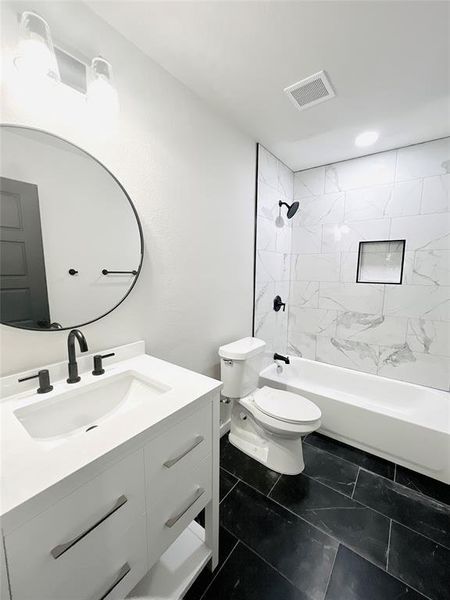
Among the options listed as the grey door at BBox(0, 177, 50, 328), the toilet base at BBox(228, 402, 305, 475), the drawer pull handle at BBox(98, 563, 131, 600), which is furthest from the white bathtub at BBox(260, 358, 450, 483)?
the grey door at BBox(0, 177, 50, 328)

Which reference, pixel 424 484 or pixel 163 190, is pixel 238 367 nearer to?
pixel 163 190

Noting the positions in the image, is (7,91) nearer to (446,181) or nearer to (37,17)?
(37,17)

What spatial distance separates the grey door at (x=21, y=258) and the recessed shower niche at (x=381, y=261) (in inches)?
97.5

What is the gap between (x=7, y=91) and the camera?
0.86 meters

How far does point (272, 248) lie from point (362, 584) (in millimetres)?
2206

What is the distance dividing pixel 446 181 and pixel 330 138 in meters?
0.97

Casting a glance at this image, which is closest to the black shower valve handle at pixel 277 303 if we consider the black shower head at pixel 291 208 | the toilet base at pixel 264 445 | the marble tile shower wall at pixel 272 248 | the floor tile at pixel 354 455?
the marble tile shower wall at pixel 272 248

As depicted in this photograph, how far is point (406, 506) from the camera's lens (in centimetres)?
145

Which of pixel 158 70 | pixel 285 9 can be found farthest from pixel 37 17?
pixel 285 9

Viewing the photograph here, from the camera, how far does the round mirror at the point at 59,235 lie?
901 mm

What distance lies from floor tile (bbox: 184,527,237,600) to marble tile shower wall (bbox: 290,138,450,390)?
1.83m

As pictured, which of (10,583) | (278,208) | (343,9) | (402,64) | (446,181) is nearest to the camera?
(10,583)

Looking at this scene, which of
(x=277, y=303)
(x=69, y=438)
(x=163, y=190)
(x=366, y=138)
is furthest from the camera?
(x=277, y=303)

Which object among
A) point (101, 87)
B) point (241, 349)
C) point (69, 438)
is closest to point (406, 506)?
point (241, 349)
